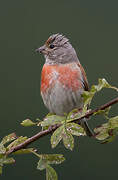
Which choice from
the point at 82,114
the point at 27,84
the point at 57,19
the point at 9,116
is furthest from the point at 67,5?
the point at 82,114

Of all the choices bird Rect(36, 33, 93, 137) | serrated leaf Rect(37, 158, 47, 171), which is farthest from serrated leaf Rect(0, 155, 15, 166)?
bird Rect(36, 33, 93, 137)

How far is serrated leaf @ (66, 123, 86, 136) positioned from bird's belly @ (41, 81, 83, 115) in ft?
6.64

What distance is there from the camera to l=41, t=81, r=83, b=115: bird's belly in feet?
14.5

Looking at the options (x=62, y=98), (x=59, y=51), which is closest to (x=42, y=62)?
(x=59, y=51)

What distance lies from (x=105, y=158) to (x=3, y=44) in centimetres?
324

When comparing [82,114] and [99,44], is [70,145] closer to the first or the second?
[82,114]

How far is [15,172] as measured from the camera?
8.70 m

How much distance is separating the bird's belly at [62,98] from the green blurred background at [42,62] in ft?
11.7

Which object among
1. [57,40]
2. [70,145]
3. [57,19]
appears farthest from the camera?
[57,19]

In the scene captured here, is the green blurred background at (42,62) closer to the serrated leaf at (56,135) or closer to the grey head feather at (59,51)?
the grey head feather at (59,51)

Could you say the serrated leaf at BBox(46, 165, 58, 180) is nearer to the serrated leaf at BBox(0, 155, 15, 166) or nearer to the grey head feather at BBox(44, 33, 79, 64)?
the serrated leaf at BBox(0, 155, 15, 166)

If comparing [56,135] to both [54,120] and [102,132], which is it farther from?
[102,132]

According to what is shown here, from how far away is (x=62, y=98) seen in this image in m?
4.49

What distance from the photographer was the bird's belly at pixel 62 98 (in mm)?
4430
